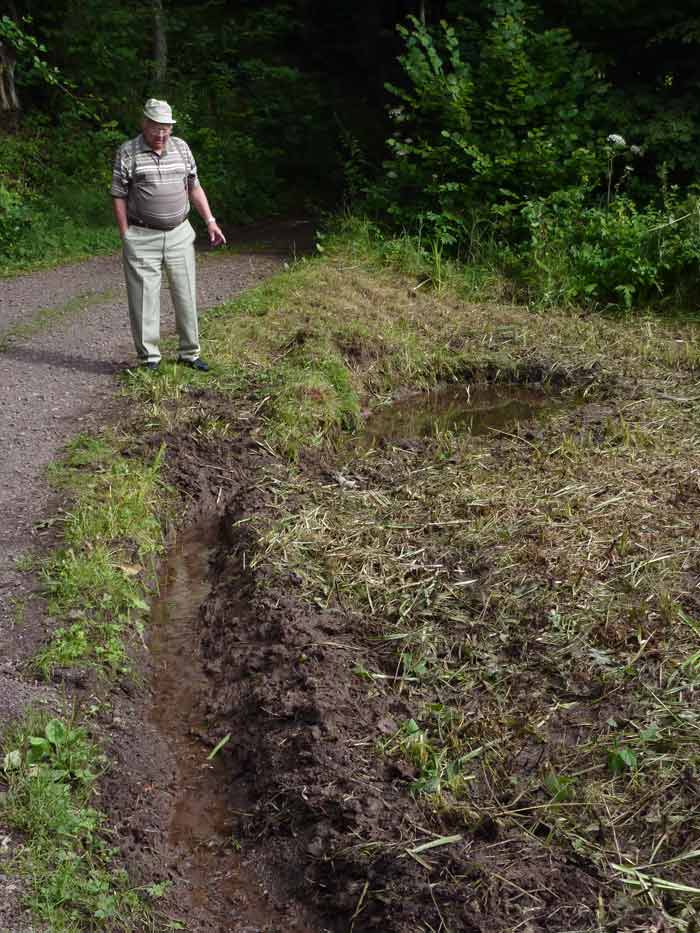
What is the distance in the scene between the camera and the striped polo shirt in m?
6.77

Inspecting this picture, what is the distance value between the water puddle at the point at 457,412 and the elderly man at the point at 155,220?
1605mm

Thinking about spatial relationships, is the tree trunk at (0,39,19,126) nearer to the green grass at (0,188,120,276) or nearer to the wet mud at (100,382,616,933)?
the green grass at (0,188,120,276)

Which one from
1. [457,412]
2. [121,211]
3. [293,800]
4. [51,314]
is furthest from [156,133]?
[293,800]

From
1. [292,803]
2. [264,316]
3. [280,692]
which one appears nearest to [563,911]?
[292,803]

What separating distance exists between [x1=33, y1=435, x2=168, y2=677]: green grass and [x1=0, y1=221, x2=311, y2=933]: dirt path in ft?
0.42

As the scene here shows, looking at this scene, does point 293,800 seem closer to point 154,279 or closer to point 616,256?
point 154,279

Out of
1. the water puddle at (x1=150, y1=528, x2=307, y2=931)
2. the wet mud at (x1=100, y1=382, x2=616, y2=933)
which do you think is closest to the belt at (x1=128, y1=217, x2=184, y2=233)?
the water puddle at (x1=150, y1=528, x2=307, y2=931)

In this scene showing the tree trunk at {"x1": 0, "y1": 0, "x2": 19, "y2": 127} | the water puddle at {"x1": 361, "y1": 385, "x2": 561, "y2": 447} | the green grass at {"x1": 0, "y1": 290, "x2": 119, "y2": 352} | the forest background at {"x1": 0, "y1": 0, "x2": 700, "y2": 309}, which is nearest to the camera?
the water puddle at {"x1": 361, "y1": 385, "x2": 561, "y2": 447}

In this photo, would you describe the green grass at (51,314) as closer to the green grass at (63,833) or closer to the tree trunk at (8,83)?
the green grass at (63,833)

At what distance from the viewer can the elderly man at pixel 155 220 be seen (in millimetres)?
6758

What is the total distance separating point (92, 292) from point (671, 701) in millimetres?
7738

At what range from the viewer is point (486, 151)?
10820 millimetres

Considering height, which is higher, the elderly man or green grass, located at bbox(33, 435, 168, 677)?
the elderly man

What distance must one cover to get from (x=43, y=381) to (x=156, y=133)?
6.98ft
